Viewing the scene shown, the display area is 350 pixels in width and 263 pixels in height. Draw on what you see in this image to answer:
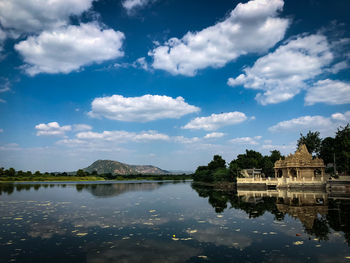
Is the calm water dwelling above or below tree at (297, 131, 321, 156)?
below

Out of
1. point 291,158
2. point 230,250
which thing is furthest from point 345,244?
point 291,158

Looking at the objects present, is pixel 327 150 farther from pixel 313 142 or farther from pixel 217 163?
pixel 217 163

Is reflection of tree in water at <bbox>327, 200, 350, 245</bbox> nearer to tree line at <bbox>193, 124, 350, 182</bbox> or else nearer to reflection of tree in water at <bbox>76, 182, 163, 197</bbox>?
tree line at <bbox>193, 124, 350, 182</bbox>

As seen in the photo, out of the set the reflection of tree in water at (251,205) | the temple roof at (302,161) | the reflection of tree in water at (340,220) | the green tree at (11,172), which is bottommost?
the reflection of tree in water at (251,205)

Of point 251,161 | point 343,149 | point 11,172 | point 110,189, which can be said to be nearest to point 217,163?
point 251,161

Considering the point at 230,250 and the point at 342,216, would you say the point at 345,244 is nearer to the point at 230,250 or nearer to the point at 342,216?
the point at 230,250

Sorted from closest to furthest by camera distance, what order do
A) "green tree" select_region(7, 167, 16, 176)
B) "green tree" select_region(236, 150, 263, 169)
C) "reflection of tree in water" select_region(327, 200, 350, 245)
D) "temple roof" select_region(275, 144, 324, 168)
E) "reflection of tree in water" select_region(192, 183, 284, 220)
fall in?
"reflection of tree in water" select_region(327, 200, 350, 245), "reflection of tree in water" select_region(192, 183, 284, 220), "temple roof" select_region(275, 144, 324, 168), "green tree" select_region(236, 150, 263, 169), "green tree" select_region(7, 167, 16, 176)

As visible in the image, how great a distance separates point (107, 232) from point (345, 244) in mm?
14736

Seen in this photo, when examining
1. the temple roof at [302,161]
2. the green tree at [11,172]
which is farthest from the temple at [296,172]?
the green tree at [11,172]

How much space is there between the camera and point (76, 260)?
38.4ft

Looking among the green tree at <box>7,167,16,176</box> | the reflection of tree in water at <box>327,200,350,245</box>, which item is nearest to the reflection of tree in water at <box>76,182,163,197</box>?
the reflection of tree in water at <box>327,200,350,245</box>

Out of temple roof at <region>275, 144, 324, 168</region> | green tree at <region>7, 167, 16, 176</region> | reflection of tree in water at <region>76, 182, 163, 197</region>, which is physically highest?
temple roof at <region>275, 144, 324, 168</region>

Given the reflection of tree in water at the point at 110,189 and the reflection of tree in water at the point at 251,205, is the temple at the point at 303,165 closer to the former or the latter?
the reflection of tree in water at the point at 251,205

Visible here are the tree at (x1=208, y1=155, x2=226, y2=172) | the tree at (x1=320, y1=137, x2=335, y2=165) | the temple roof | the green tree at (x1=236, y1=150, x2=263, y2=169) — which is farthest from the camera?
the tree at (x1=208, y1=155, x2=226, y2=172)
